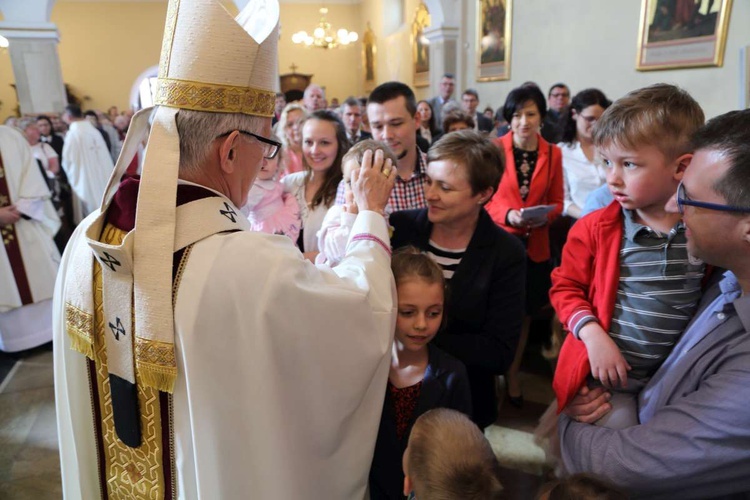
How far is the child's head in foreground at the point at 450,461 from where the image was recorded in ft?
3.54

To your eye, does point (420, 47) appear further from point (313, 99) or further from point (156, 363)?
point (156, 363)

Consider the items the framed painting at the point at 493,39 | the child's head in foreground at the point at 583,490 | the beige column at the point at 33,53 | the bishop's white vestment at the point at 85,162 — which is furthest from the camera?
the beige column at the point at 33,53

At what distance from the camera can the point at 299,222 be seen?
9.18 ft

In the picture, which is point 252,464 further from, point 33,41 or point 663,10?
point 33,41

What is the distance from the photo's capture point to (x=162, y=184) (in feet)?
3.58

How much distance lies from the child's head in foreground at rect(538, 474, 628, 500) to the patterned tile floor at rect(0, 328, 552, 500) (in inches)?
47.8

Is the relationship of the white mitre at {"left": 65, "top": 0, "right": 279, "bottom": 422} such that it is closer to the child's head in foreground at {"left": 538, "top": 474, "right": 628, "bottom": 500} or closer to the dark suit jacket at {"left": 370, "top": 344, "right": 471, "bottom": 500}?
the dark suit jacket at {"left": 370, "top": 344, "right": 471, "bottom": 500}

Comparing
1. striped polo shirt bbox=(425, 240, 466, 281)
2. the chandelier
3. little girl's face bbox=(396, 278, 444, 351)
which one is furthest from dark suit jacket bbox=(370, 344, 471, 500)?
the chandelier

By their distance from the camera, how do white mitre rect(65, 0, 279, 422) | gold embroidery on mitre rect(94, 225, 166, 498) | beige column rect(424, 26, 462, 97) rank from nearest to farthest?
white mitre rect(65, 0, 279, 422)
gold embroidery on mitre rect(94, 225, 166, 498)
beige column rect(424, 26, 462, 97)

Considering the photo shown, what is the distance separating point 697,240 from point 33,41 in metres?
11.6

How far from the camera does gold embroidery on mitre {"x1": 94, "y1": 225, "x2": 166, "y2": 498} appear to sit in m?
1.22

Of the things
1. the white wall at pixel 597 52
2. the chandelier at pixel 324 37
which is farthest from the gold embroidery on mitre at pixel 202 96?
the chandelier at pixel 324 37

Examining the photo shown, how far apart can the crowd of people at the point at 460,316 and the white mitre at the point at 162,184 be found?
Answer: 0.8 inches

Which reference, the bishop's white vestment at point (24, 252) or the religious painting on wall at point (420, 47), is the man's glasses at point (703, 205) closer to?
the bishop's white vestment at point (24, 252)
